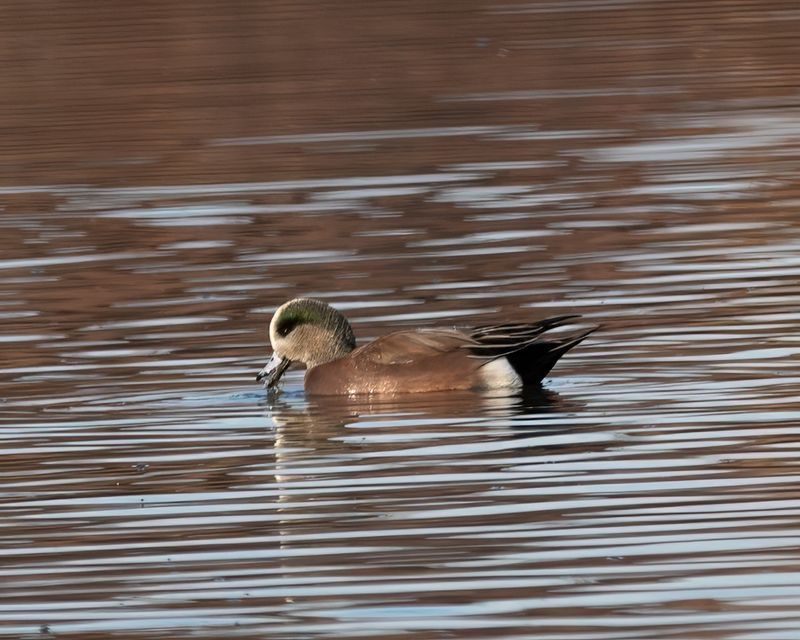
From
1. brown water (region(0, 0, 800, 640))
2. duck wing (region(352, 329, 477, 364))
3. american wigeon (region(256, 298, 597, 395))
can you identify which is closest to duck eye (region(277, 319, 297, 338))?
american wigeon (region(256, 298, 597, 395))

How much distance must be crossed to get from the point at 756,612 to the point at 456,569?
1.08 m

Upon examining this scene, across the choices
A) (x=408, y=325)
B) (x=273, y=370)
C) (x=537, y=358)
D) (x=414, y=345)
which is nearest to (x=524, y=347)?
(x=537, y=358)

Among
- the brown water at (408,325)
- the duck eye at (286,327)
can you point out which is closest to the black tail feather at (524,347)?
the brown water at (408,325)

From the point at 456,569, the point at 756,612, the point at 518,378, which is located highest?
the point at 518,378

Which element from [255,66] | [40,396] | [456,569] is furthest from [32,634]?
[255,66]

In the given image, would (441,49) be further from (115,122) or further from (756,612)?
(756,612)

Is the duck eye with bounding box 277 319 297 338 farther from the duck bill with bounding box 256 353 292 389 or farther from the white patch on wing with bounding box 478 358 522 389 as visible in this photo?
the white patch on wing with bounding box 478 358 522 389

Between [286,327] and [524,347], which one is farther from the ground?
[286,327]

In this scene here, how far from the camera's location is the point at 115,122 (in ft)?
70.5

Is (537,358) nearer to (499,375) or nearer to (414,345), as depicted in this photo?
(499,375)

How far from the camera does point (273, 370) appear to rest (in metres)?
10.9

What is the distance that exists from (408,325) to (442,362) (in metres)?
1.50

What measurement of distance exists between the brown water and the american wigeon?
140 millimetres

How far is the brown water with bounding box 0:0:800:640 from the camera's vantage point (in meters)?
7.04
